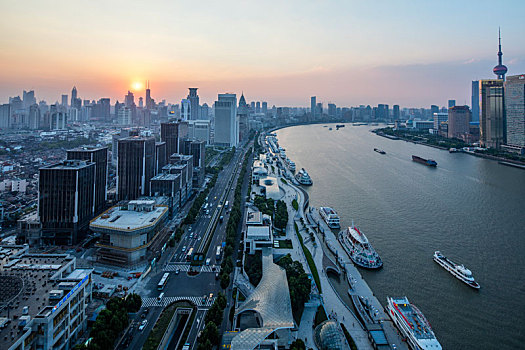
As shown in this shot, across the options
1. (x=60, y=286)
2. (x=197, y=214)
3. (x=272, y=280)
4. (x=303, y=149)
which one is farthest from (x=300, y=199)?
(x=303, y=149)

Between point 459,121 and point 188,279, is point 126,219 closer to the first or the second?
point 188,279

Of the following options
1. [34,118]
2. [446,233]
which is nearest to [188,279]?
[446,233]

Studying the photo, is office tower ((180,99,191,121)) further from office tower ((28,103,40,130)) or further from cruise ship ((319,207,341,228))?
cruise ship ((319,207,341,228))

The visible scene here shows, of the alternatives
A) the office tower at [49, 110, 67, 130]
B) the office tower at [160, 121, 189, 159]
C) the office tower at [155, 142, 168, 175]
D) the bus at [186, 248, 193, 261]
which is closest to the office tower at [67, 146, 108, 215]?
the office tower at [155, 142, 168, 175]

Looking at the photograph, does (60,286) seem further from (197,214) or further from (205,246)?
(197,214)

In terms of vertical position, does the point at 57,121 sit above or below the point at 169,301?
above

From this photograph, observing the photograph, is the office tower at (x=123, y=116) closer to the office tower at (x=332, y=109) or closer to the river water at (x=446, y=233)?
the river water at (x=446, y=233)

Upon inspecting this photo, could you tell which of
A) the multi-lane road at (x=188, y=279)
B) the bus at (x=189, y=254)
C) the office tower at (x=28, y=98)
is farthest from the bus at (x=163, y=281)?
the office tower at (x=28, y=98)

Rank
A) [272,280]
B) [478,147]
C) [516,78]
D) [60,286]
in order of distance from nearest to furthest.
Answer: [60,286] < [272,280] < [516,78] < [478,147]
